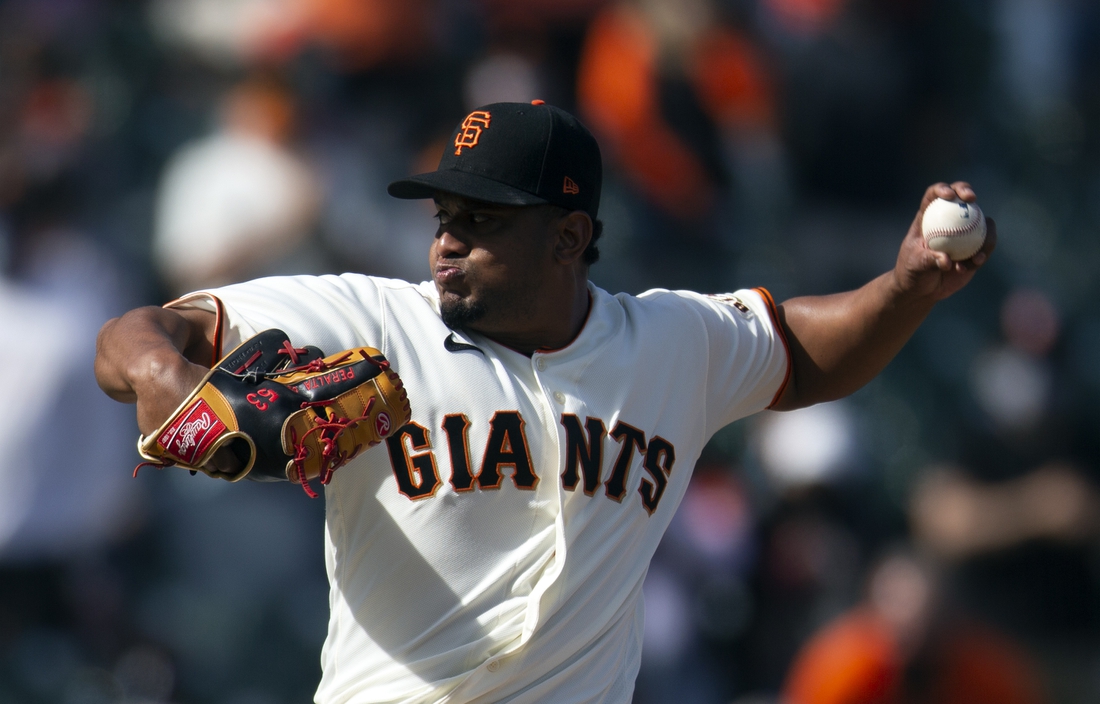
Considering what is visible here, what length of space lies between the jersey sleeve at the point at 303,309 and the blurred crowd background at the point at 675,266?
8.98ft

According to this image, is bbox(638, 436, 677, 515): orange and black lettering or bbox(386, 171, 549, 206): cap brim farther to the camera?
bbox(638, 436, 677, 515): orange and black lettering

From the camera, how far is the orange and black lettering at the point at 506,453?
246 cm

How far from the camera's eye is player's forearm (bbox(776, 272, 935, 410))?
298 cm

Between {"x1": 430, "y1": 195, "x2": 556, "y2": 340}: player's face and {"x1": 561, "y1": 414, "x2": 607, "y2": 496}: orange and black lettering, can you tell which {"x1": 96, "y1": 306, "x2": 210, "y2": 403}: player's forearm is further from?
{"x1": 561, "y1": 414, "x2": 607, "y2": 496}: orange and black lettering

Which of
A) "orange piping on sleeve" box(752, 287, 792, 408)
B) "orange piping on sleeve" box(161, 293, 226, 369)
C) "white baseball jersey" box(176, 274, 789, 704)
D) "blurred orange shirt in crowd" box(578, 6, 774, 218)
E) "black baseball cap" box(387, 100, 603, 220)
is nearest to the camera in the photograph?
"orange piping on sleeve" box(161, 293, 226, 369)

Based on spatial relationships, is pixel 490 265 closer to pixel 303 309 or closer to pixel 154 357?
pixel 303 309

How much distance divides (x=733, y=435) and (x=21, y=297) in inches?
126

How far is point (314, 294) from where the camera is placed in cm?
248

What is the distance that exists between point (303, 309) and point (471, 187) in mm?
417

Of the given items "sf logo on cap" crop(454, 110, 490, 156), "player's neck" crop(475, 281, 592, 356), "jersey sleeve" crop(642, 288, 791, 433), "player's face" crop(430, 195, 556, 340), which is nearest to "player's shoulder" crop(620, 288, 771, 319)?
"jersey sleeve" crop(642, 288, 791, 433)

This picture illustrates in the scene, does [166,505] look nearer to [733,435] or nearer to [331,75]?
[331,75]

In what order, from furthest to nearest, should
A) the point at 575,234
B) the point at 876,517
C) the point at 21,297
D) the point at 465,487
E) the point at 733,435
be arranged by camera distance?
the point at 733,435, the point at 876,517, the point at 21,297, the point at 575,234, the point at 465,487

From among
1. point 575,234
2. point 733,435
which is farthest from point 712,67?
point 575,234

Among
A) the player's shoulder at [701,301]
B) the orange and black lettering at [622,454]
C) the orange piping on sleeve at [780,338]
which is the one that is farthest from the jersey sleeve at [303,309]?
the orange piping on sleeve at [780,338]
